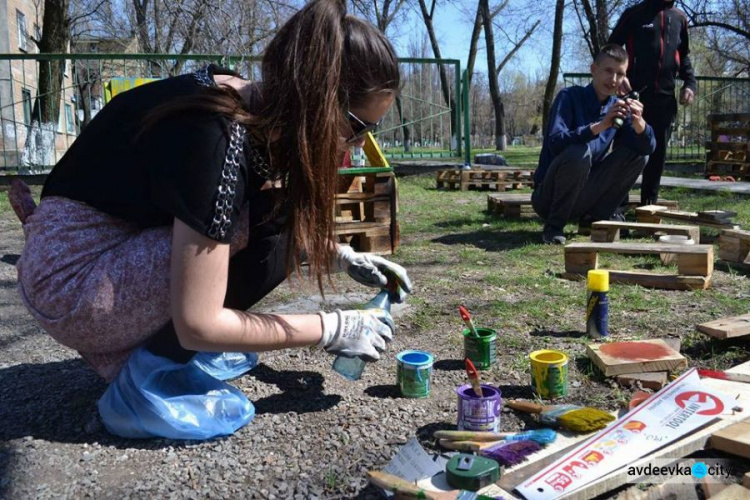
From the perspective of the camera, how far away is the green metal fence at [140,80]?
9.53 m

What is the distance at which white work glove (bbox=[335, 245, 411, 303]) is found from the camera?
247cm

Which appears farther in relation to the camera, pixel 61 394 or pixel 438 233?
pixel 438 233

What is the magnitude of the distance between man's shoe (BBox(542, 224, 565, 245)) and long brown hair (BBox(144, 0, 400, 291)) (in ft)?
10.9

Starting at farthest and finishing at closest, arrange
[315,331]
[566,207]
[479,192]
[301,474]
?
[479,192] < [566,207] < [315,331] < [301,474]

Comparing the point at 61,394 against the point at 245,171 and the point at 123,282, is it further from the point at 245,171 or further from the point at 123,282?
the point at 245,171

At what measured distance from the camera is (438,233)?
5594mm

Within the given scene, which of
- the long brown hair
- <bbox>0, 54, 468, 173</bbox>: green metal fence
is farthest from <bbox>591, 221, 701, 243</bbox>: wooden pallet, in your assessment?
<bbox>0, 54, 468, 173</bbox>: green metal fence

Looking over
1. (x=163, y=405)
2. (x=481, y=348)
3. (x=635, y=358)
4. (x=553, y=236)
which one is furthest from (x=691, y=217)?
(x=163, y=405)

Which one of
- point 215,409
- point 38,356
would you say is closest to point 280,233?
point 215,409

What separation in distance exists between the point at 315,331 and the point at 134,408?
23.1 inches

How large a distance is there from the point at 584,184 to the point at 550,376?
284 cm

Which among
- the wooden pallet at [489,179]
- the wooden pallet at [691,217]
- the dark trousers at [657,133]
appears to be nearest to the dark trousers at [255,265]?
the wooden pallet at [691,217]

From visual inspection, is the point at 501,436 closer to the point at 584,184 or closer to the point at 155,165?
the point at 155,165

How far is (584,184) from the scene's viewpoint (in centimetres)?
472
